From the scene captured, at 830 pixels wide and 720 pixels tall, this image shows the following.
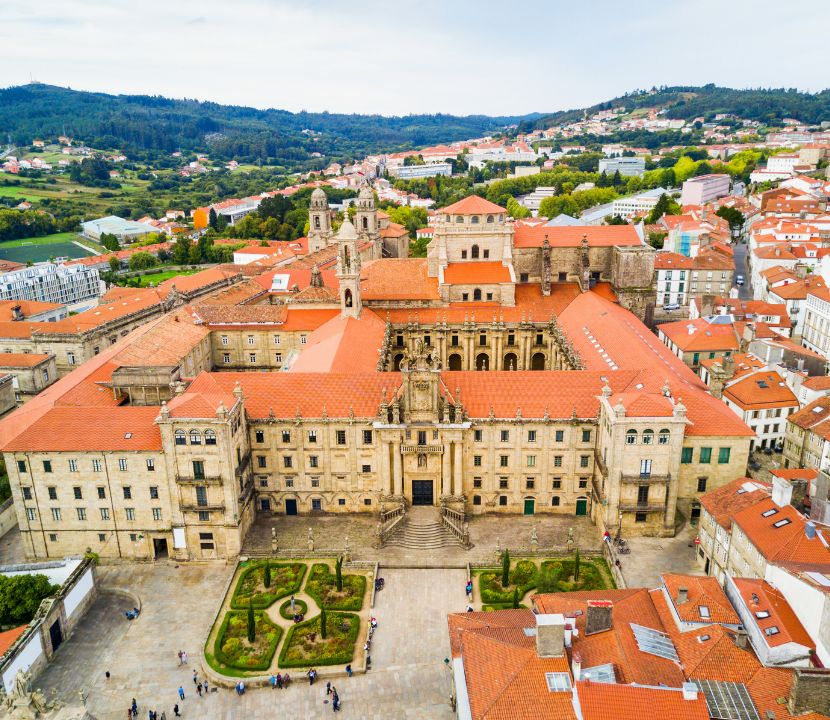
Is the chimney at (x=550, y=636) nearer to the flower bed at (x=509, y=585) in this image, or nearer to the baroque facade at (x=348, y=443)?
the flower bed at (x=509, y=585)

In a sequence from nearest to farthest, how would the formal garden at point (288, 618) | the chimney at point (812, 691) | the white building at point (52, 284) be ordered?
1. the chimney at point (812, 691)
2. the formal garden at point (288, 618)
3. the white building at point (52, 284)

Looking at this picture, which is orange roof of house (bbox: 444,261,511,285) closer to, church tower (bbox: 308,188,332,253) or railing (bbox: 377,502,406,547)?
railing (bbox: 377,502,406,547)

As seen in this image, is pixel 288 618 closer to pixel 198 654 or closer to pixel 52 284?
pixel 198 654

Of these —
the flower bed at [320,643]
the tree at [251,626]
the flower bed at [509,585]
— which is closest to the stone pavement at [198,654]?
the flower bed at [320,643]

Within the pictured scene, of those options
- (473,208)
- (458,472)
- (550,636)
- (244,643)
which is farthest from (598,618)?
(473,208)

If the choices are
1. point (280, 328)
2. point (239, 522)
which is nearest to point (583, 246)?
point (280, 328)

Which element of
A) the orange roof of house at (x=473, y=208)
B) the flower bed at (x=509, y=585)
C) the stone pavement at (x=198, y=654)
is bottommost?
the stone pavement at (x=198, y=654)

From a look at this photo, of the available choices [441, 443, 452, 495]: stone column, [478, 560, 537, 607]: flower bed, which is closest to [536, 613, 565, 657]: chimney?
[478, 560, 537, 607]: flower bed

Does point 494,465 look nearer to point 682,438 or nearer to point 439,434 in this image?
point 439,434
